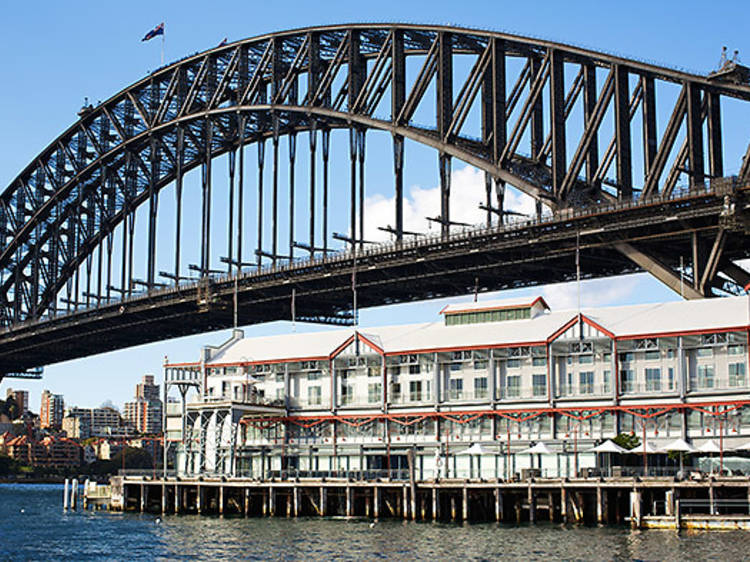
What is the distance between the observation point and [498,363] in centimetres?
9862

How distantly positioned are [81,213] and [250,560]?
420 feet

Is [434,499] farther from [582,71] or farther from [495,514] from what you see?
[582,71]

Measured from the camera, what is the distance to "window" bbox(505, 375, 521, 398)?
97562 millimetres

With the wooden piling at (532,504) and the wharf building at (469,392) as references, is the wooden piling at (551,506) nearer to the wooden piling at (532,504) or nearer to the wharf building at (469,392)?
the wooden piling at (532,504)

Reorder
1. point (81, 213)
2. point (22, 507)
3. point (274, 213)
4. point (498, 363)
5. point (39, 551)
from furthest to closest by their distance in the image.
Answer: point (81, 213)
point (274, 213)
point (22, 507)
point (498, 363)
point (39, 551)

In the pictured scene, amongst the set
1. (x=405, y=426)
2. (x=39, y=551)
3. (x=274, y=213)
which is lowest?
(x=39, y=551)

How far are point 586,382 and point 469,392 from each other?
984 centimetres

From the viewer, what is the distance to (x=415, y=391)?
10244cm

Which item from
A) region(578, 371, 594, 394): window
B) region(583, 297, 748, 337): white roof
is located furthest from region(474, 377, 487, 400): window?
region(583, 297, 748, 337): white roof

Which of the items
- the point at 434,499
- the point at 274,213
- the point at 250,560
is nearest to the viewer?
the point at 250,560

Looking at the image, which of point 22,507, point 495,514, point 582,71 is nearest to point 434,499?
point 495,514

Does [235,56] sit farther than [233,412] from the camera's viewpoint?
Yes

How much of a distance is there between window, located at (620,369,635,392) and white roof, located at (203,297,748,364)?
9.12 feet

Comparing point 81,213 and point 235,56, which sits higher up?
point 235,56
